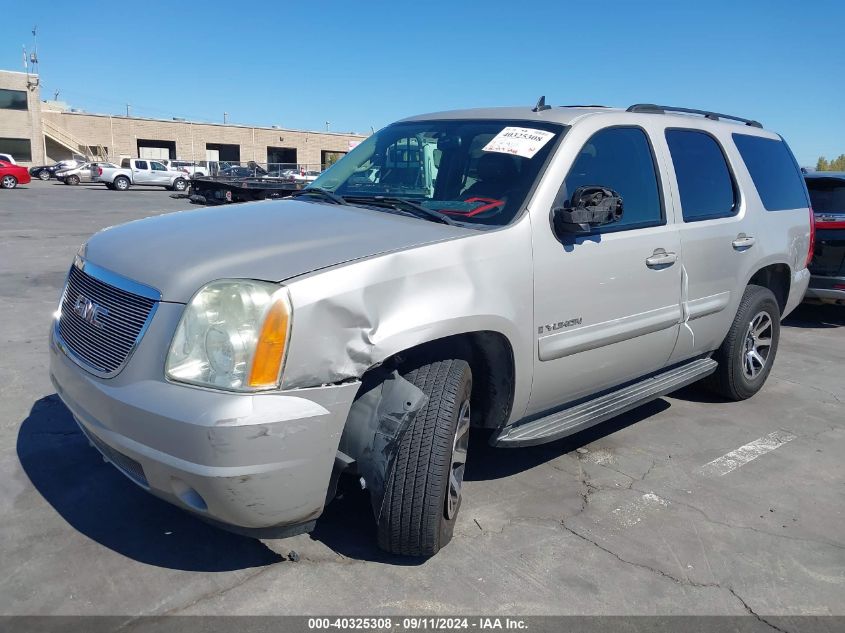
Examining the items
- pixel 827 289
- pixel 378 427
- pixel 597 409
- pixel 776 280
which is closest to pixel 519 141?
pixel 597 409

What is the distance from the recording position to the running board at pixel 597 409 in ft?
10.8

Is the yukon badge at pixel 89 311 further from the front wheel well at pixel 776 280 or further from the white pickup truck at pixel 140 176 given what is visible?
the white pickup truck at pixel 140 176

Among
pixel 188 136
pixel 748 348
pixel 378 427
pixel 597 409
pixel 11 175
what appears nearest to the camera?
pixel 378 427

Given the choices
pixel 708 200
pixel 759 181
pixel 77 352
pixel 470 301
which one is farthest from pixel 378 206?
pixel 759 181

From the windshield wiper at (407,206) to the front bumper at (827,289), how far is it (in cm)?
596

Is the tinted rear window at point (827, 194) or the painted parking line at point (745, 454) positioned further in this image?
the tinted rear window at point (827, 194)

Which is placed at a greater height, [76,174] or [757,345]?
[76,174]

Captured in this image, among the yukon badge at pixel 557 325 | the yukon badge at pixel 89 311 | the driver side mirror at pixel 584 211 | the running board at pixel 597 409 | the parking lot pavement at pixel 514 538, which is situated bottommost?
the parking lot pavement at pixel 514 538

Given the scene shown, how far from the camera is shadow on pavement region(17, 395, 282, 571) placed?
2885 mm

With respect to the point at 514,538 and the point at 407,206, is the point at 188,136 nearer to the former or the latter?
the point at 407,206

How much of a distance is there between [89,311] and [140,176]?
40526 mm

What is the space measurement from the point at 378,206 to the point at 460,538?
1659 millimetres

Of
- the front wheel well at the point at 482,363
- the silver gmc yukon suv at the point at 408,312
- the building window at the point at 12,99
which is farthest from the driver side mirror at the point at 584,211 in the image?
the building window at the point at 12,99

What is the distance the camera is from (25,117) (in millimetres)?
51938
